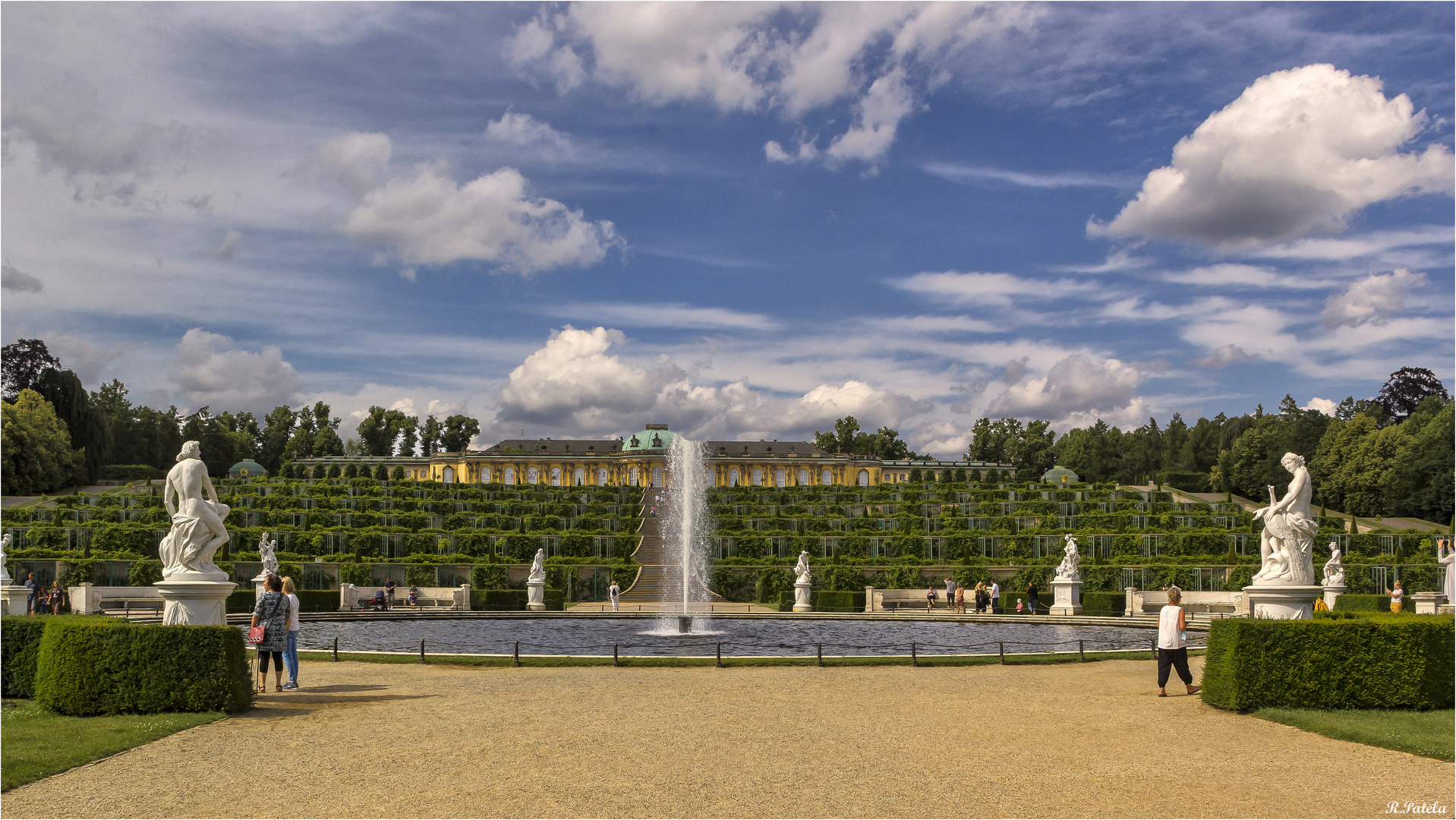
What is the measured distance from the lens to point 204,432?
386 feet

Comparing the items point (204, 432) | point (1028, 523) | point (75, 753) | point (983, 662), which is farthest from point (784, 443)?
point (75, 753)

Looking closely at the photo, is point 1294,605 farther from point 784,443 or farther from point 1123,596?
point 784,443

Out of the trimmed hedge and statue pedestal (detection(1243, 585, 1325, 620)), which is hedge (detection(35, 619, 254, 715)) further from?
statue pedestal (detection(1243, 585, 1325, 620))

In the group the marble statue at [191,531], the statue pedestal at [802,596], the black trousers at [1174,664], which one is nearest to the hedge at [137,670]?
the marble statue at [191,531]

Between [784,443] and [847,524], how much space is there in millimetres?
81663

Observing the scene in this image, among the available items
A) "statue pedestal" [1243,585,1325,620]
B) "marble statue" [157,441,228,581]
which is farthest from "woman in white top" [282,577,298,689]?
"statue pedestal" [1243,585,1325,620]

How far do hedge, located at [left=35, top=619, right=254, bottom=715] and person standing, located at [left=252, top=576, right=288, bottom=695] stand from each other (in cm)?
175

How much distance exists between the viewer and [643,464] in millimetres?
132000

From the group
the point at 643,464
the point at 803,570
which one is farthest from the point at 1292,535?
the point at 643,464

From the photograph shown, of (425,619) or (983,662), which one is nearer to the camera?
(983,662)

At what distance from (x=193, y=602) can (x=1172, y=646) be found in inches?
551

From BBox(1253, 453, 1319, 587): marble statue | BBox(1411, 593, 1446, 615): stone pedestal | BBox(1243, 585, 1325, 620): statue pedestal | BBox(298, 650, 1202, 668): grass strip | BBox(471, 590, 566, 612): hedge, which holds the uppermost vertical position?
BBox(1253, 453, 1319, 587): marble statue

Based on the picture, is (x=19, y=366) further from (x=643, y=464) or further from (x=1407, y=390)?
(x=1407, y=390)

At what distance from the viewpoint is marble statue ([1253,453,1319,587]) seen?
1488 centimetres
